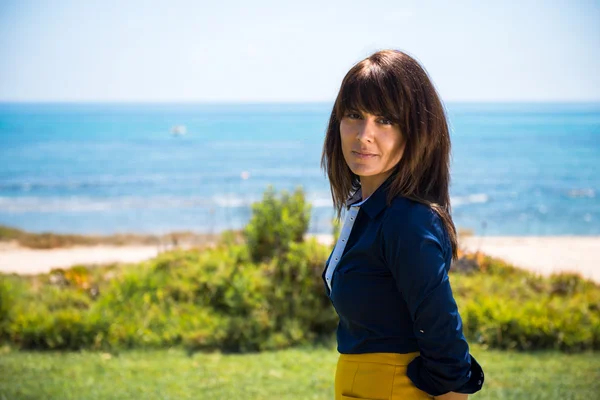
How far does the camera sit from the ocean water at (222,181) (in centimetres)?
2327

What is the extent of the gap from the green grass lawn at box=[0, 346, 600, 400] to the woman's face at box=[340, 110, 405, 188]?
284 cm

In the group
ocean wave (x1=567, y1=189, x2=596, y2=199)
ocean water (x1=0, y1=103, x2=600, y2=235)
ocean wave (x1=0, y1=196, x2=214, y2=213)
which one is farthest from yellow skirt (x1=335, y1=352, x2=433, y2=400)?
ocean wave (x1=567, y1=189, x2=596, y2=199)

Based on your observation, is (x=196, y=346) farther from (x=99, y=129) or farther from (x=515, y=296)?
(x=99, y=129)

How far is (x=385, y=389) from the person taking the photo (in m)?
1.53

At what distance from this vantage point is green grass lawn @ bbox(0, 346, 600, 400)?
4.13m

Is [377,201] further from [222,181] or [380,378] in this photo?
[222,181]

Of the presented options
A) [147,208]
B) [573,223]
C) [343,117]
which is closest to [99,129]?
[147,208]

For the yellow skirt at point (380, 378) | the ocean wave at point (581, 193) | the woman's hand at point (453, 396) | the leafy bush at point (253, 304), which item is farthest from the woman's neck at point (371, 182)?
the ocean wave at point (581, 193)

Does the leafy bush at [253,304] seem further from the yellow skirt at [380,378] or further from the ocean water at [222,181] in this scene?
the yellow skirt at [380,378]

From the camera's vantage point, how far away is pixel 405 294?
142cm

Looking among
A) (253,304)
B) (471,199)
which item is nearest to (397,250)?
(253,304)

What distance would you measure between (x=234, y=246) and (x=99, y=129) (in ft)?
243

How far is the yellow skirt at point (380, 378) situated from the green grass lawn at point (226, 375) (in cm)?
264

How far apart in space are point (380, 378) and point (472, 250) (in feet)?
26.8
